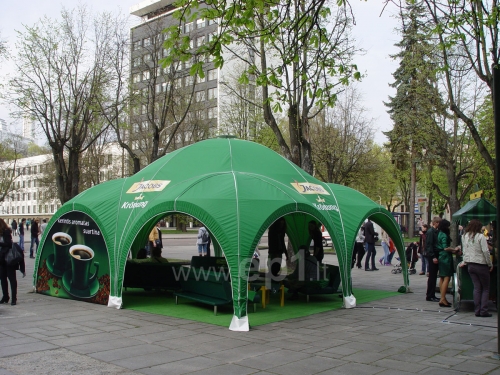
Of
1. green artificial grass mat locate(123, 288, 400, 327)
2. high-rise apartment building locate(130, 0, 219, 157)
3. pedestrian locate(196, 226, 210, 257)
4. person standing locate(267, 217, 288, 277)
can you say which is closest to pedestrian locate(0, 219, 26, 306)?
green artificial grass mat locate(123, 288, 400, 327)

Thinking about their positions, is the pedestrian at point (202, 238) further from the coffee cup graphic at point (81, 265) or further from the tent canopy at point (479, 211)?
the tent canopy at point (479, 211)

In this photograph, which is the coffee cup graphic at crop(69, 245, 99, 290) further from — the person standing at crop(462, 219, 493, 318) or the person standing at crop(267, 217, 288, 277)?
the person standing at crop(462, 219, 493, 318)

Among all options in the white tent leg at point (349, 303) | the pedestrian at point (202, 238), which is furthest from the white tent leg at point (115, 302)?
the pedestrian at point (202, 238)

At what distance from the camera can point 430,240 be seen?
38.7 feet

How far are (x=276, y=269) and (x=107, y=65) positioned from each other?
15.2 metres

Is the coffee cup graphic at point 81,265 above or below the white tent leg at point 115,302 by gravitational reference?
above

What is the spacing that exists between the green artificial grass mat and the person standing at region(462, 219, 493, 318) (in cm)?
289

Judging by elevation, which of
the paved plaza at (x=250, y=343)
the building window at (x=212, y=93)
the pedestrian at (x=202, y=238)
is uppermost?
the building window at (x=212, y=93)

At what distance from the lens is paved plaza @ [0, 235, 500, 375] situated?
6539 millimetres

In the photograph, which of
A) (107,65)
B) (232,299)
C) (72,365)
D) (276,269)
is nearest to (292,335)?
(232,299)

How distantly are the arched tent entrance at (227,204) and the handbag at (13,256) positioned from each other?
1.67 m

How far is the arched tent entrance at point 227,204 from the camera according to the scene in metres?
9.92

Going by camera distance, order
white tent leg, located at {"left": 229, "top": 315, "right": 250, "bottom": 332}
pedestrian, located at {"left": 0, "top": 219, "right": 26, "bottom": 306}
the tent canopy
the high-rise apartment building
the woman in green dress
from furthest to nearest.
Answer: the high-rise apartment building → the tent canopy → the woman in green dress → pedestrian, located at {"left": 0, "top": 219, "right": 26, "bottom": 306} → white tent leg, located at {"left": 229, "top": 315, "right": 250, "bottom": 332}

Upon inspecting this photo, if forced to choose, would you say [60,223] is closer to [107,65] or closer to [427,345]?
[427,345]
